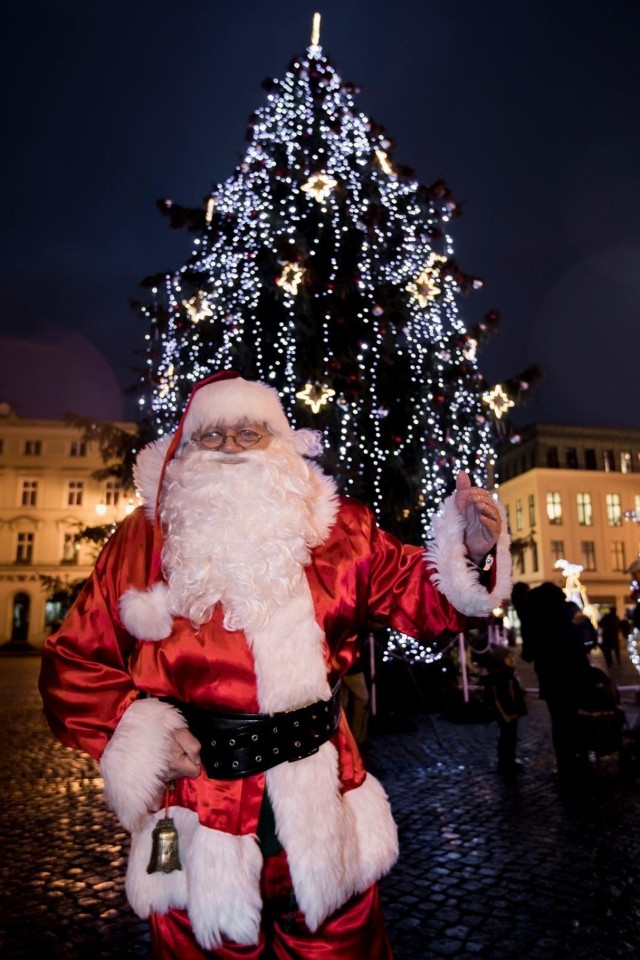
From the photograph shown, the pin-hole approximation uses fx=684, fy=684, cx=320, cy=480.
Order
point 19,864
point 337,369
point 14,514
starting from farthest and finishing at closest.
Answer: point 14,514 < point 337,369 < point 19,864

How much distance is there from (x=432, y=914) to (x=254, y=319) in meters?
9.33

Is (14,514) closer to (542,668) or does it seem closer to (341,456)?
(341,456)

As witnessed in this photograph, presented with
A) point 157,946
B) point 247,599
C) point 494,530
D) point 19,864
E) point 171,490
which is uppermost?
point 171,490

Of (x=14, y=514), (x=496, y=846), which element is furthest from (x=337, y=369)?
(x=14, y=514)

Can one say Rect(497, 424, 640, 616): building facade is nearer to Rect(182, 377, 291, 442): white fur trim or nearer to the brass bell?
Rect(182, 377, 291, 442): white fur trim

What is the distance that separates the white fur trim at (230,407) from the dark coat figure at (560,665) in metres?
4.67

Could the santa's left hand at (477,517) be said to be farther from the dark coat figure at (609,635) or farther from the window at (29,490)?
the window at (29,490)

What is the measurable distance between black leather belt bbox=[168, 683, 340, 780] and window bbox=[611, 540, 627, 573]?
168ft

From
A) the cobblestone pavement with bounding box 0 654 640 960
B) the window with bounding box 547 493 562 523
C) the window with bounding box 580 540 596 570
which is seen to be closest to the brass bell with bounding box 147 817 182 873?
the cobblestone pavement with bounding box 0 654 640 960

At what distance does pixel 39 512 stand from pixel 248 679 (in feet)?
143

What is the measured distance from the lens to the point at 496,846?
4980 millimetres

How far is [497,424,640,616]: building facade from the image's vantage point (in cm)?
4797

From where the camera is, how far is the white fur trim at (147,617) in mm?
2326

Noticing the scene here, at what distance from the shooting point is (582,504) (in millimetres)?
49562
